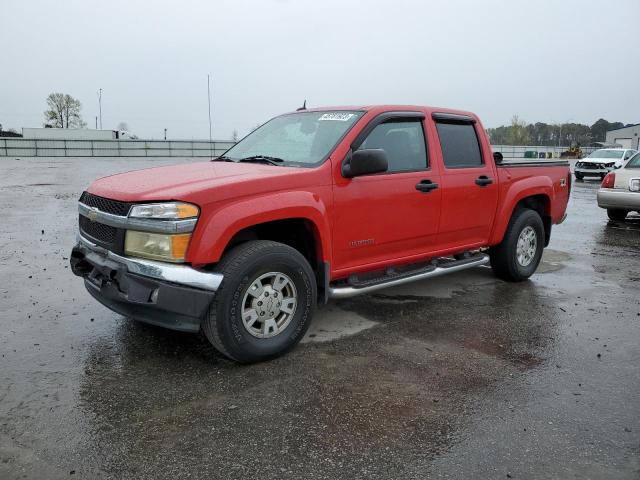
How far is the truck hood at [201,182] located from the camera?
3.56 metres

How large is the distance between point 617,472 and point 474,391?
3.24 feet

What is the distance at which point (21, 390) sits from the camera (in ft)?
11.2

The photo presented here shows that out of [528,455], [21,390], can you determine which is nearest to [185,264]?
[21,390]

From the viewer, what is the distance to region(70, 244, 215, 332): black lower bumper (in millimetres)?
3463

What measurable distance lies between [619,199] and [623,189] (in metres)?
0.21

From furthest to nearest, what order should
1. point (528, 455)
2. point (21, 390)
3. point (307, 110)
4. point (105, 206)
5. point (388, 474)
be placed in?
1. point (307, 110)
2. point (105, 206)
3. point (21, 390)
4. point (528, 455)
5. point (388, 474)

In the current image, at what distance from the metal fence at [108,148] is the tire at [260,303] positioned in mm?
38661

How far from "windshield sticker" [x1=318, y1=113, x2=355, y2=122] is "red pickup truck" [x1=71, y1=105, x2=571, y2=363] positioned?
12 millimetres

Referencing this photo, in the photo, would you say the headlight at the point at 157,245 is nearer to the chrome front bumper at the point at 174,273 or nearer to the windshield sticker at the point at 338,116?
the chrome front bumper at the point at 174,273

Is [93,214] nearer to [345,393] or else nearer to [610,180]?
[345,393]

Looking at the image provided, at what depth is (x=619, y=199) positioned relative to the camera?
10695 mm

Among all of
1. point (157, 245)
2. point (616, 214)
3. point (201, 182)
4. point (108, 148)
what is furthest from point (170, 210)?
point (108, 148)

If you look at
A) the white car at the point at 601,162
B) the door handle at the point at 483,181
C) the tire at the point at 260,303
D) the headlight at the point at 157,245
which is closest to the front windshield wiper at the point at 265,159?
the tire at the point at 260,303

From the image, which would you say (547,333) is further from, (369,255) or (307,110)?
(307,110)
